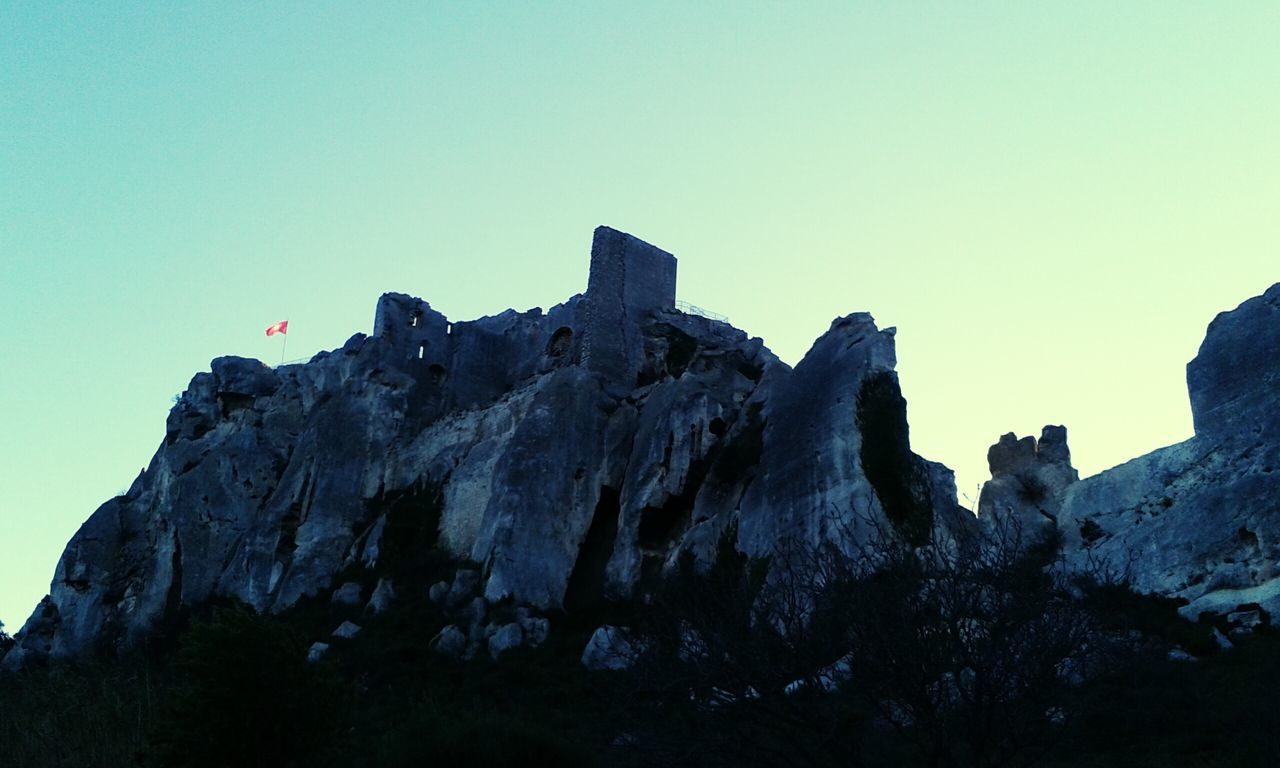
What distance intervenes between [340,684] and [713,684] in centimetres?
868

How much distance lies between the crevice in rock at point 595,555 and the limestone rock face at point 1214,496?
39.7 feet

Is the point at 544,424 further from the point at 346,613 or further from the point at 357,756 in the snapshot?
the point at 357,756

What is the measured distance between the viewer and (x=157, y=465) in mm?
49062

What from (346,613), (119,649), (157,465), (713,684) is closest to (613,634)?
(346,613)

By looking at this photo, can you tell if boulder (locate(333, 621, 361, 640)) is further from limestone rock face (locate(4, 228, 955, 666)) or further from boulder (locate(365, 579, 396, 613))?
limestone rock face (locate(4, 228, 955, 666))

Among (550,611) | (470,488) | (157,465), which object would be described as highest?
(157,465)

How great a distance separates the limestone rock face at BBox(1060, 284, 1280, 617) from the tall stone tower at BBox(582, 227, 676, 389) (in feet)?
50.9

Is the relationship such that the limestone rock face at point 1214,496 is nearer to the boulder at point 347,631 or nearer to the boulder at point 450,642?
the boulder at point 450,642

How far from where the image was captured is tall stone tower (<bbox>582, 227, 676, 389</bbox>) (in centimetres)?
4038

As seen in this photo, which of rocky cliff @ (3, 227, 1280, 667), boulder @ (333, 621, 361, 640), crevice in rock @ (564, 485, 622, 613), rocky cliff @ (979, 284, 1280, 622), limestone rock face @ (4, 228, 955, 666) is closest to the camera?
rocky cliff @ (979, 284, 1280, 622)

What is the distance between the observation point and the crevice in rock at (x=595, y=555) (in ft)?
112

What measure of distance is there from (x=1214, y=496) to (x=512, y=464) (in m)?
18.3

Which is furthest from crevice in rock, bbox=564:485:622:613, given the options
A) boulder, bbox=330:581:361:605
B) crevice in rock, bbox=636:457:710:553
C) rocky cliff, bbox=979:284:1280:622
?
rocky cliff, bbox=979:284:1280:622

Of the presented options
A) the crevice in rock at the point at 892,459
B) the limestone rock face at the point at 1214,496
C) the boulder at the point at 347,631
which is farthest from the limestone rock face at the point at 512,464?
the limestone rock face at the point at 1214,496
